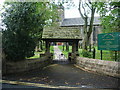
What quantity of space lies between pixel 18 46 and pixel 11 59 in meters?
1.04

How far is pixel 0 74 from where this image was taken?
6.84m

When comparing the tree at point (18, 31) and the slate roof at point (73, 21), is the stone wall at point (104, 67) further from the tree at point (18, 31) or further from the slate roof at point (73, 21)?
the slate roof at point (73, 21)

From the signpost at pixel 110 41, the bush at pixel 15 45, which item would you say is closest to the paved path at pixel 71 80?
the bush at pixel 15 45

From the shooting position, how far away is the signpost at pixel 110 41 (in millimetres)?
7212

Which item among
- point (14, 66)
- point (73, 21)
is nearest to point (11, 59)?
point (14, 66)

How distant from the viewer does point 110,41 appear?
7.57 m

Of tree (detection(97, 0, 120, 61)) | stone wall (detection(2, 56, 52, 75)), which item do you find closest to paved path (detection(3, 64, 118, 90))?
stone wall (detection(2, 56, 52, 75))

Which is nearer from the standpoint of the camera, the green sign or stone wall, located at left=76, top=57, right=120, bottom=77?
stone wall, located at left=76, top=57, right=120, bottom=77

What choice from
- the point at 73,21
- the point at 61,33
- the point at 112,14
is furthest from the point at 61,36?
the point at 73,21

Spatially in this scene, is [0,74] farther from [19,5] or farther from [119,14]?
[119,14]

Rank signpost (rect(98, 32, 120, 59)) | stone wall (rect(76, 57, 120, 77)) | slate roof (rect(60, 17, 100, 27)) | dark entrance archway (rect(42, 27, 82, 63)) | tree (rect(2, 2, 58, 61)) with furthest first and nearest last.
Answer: slate roof (rect(60, 17, 100, 27)), dark entrance archway (rect(42, 27, 82, 63)), tree (rect(2, 2, 58, 61)), signpost (rect(98, 32, 120, 59)), stone wall (rect(76, 57, 120, 77))

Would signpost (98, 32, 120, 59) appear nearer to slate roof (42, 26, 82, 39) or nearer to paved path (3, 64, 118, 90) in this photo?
paved path (3, 64, 118, 90)

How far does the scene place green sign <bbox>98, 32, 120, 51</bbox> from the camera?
7214 mm

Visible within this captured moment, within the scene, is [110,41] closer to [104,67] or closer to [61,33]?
[104,67]
